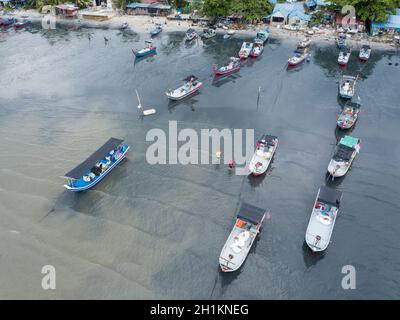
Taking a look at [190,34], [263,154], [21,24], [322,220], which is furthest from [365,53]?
[21,24]

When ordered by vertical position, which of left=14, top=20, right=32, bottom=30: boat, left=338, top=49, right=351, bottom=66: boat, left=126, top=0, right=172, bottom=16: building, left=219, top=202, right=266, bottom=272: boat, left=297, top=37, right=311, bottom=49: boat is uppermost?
left=126, top=0, right=172, bottom=16: building

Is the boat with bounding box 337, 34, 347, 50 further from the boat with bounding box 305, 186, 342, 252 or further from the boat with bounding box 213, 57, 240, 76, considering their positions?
the boat with bounding box 305, 186, 342, 252

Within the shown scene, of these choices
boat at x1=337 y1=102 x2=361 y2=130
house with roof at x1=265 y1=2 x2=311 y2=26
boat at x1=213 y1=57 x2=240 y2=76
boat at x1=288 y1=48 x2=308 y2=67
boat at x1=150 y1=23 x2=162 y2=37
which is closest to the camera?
boat at x1=337 y1=102 x2=361 y2=130

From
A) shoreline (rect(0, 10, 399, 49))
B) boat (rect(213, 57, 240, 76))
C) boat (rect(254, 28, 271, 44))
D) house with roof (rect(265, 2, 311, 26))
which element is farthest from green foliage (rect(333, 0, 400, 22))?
boat (rect(213, 57, 240, 76))

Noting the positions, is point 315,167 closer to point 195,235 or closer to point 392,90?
point 195,235

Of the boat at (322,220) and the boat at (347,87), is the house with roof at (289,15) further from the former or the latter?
the boat at (322,220)

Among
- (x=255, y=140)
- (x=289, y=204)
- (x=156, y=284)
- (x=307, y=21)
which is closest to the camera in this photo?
(x=156, y=284)
